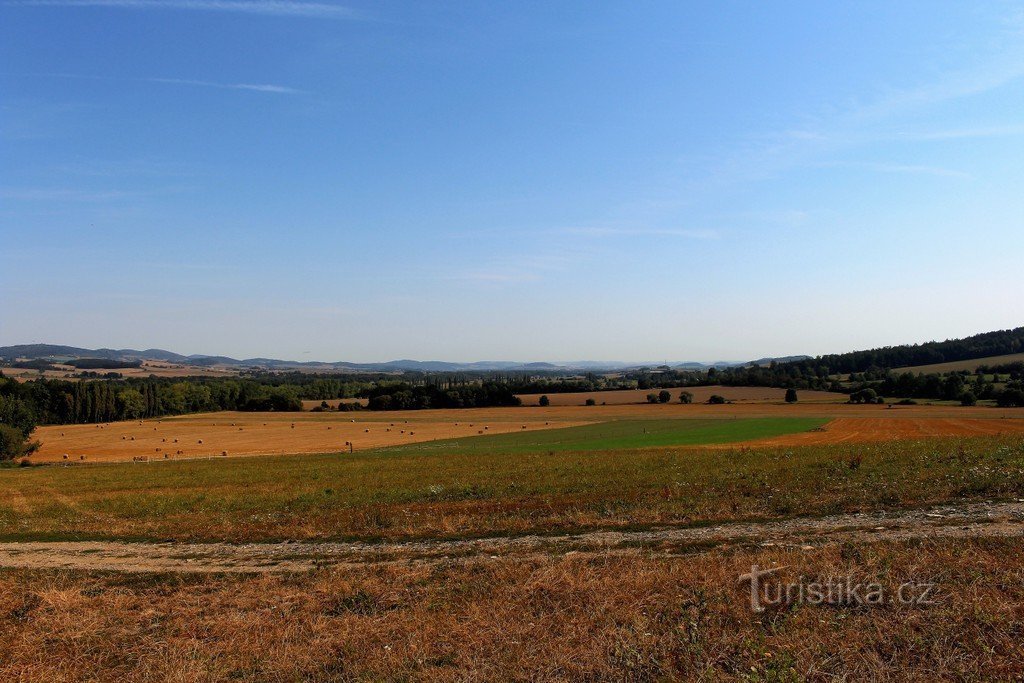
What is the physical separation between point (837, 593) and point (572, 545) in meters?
6.00

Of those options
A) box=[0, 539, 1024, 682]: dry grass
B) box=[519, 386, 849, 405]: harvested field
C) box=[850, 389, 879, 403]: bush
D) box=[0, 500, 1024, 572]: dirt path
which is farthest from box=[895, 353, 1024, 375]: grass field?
box=[0, 539, 1024, 682]: dry grass

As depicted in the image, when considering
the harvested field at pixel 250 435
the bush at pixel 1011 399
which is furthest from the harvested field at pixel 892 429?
the harvested field at pixel 250 435

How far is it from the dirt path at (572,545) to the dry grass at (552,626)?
6.28ft

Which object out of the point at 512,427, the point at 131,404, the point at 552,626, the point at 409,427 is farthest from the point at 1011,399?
the point at 131,404

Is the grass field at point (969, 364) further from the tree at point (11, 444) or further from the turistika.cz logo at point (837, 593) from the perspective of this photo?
the tree at point (11, 444)

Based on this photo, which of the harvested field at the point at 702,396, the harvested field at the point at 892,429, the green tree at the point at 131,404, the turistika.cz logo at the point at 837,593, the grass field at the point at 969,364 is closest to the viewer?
the turistika.cz logo at the point at 837,593

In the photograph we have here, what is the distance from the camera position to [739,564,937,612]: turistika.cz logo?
763 cm

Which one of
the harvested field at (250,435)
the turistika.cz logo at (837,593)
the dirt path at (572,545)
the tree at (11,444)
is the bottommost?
the harvested field at (250,435)

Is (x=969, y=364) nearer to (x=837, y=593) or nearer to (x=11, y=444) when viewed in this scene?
(x=837, y=593)

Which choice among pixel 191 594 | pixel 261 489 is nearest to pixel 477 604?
pixel 191 594

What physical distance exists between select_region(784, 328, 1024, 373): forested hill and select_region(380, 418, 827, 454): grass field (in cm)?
10197

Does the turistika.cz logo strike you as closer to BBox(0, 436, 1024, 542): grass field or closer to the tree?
BBox(0, 436, 1024, 542): grass field

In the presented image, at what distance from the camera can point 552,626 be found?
7574 mm

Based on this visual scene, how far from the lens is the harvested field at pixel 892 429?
188 feet
